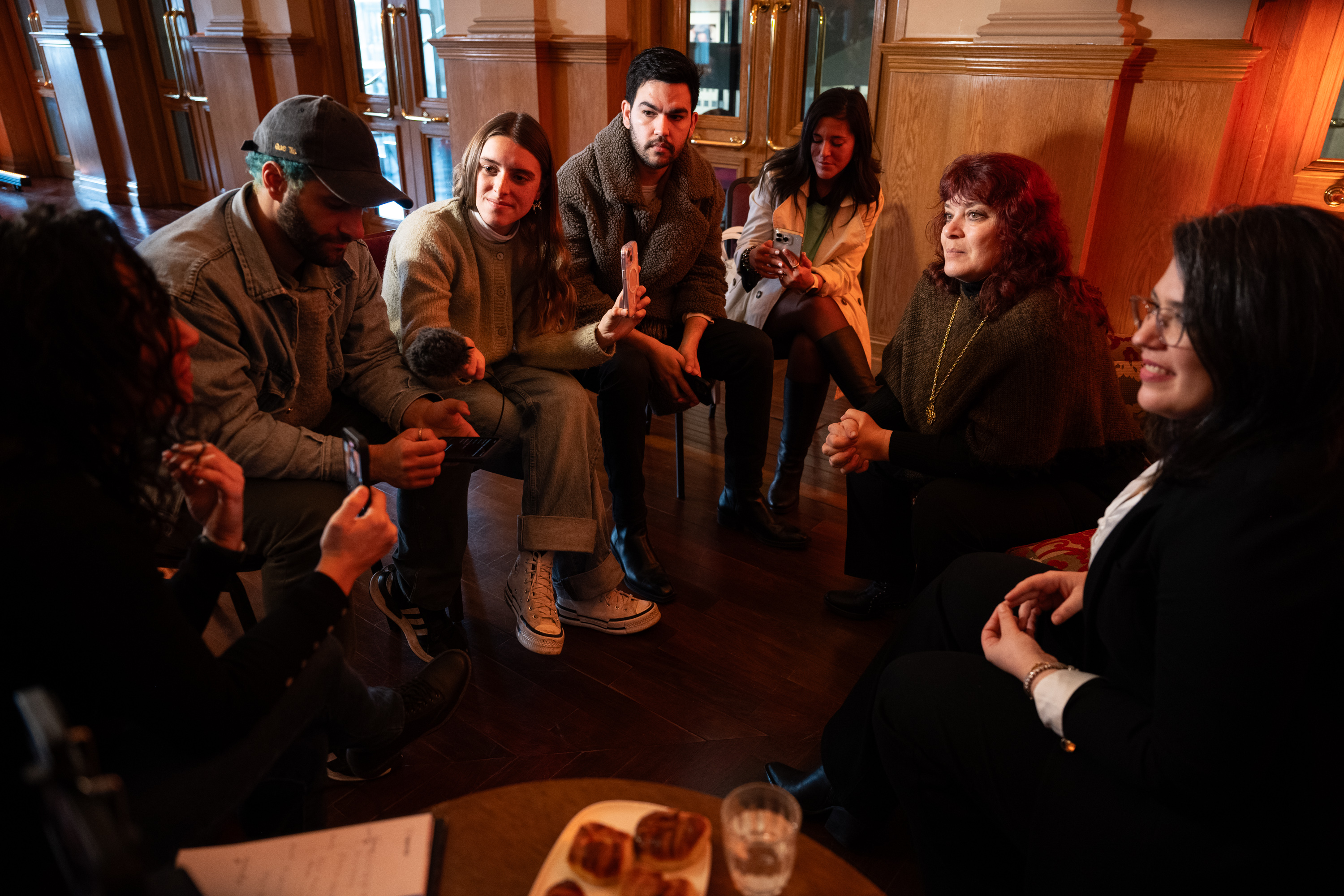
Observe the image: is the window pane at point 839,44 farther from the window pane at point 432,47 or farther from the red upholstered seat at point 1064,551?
the red upholstered seat at point 1064,551

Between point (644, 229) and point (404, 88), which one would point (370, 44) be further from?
point (644, 229)

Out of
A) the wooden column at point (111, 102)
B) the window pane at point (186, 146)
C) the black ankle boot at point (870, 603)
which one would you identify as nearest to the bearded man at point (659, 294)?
the black ankle boot at point (870, 603)

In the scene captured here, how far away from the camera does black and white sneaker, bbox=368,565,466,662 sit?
1913mm

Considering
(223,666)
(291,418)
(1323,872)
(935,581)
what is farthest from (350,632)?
(1323,872)

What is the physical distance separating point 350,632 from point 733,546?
116 centimetres

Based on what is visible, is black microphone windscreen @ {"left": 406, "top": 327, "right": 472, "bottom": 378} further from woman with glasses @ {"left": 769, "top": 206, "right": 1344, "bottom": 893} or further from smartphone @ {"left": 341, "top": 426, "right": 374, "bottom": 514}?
woman with glasses @ {"left": 769, "top": 206, "right": 1344, "bottom": 893}

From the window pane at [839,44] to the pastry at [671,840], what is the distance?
3.16 m

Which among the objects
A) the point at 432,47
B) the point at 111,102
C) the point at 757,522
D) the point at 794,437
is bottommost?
the point at 757,522

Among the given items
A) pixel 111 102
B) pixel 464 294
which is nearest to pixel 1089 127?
pixel 464 294

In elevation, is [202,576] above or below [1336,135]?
below

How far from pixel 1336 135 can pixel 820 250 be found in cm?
168

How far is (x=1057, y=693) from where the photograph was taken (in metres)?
1.08

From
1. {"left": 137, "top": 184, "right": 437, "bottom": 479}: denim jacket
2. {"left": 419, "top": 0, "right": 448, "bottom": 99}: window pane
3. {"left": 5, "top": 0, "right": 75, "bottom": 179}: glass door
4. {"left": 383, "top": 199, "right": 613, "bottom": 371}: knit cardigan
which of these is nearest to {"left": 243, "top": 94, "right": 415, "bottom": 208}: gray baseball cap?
{"left": 137, "top": 184, "right": 437, "bottom": 479}: denim jacket

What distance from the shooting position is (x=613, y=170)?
230 cm
